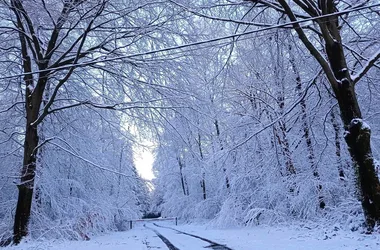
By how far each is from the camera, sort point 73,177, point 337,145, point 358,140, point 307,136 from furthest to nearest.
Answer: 1. point 73,177
2. point 307,136
3. point 337,145
4. point 358,140

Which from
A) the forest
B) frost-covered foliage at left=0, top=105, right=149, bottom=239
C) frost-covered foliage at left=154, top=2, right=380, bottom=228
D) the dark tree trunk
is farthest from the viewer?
frost-covered foliage at left=0, top=105, right=149, bottom=239

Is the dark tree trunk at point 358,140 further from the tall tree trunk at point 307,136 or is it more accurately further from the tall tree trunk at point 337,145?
the tall tree trunk at point 337,145

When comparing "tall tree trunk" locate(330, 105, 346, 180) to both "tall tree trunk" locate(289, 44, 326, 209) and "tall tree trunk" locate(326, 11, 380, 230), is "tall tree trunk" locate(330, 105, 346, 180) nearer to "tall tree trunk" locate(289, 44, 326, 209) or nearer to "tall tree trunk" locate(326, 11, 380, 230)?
"tall tree trunk" locate(289, 44, 326, 209)

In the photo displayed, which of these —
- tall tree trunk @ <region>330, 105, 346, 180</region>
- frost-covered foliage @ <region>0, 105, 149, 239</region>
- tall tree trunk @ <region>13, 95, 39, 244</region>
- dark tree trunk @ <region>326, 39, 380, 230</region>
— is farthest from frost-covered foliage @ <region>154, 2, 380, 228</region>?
tall tree trunk @ <region>13, 95, 39, 244</region>

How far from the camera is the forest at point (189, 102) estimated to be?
658 centimetres

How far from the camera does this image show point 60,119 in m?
9.84

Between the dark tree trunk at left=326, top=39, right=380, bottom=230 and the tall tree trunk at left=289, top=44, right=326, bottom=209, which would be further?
the tall tree trunk at left=289, top=44, right=326, bottom=209

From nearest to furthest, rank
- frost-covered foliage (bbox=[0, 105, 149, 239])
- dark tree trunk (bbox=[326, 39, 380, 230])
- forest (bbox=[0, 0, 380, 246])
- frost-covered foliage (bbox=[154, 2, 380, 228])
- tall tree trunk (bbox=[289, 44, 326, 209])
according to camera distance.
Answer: dark tree trunk (bbox=[326, 39, 380, 230]) < forest (bbox=[0, 0, 380, 246]) < frost-covered foliage (bbox=[154, 2, 380, 228]) < frost-covered foliage (bbox=[0, 105, 149, 239]) < tall tree trunk (bbox=[289, 44, 326, 209])

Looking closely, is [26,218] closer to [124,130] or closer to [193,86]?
[124,130]

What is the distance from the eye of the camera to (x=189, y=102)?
7496 mm

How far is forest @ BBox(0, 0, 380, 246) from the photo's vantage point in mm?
6578

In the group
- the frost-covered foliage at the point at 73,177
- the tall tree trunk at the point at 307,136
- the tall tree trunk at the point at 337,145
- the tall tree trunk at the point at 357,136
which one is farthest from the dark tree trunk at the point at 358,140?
the frost-covered foliage at the point at 73,177

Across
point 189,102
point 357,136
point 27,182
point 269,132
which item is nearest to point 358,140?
point 357,136

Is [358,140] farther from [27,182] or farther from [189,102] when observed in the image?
[27,182]
